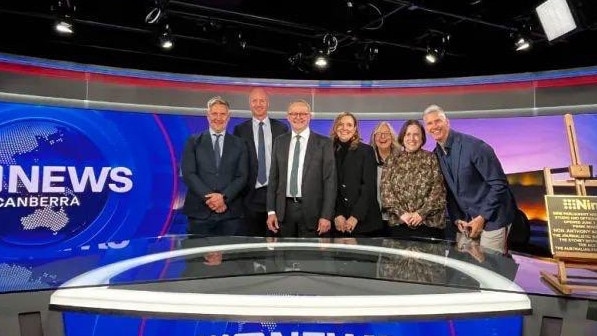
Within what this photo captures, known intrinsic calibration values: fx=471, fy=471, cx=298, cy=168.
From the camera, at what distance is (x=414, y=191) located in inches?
150

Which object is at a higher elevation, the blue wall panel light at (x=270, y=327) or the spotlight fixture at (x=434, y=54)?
the spotlight fixture at (x=434, y=54)

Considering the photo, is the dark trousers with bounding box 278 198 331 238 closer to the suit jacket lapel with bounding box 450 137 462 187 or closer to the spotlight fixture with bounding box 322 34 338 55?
the suit jacket lapel with bounding box 450 137 462 187

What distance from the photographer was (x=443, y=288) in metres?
1.47

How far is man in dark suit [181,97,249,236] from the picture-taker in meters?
4.30

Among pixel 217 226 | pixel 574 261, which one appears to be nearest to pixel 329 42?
pixel 217 226

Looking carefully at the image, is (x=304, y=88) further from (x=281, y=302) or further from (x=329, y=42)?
Answer: (x=281, y=302)

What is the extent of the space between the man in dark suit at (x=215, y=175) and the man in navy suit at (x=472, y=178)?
69.8 inches

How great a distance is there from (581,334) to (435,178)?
2.48m

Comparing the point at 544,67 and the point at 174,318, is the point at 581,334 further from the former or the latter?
the point at 544,67

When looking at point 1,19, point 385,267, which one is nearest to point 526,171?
point 385,267

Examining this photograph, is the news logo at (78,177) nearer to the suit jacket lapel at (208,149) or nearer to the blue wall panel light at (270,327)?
the suit jacket lapel at (208,149)

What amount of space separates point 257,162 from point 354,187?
1.08 m

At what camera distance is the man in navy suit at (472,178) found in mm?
3947

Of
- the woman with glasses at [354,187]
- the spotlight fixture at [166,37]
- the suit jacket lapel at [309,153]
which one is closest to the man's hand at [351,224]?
the woman with glasses at [354,187]
